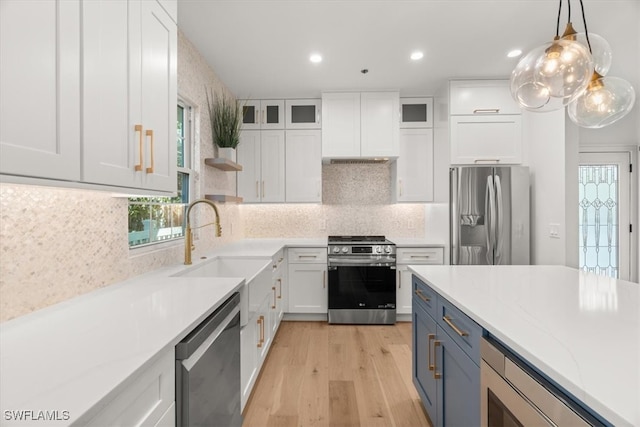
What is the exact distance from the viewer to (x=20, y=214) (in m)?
1.11

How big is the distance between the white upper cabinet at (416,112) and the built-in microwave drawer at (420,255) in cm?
146

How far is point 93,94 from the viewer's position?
1.07m

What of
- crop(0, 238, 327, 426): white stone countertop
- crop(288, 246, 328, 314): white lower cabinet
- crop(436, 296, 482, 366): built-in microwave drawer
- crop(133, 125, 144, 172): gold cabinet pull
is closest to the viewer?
crop(0, 238, 327, 426): white stone countertop

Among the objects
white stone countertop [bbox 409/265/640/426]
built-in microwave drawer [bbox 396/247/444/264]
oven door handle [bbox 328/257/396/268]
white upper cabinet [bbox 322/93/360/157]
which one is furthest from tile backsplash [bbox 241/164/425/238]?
white stone countertop [bbox 409/265/640/426]

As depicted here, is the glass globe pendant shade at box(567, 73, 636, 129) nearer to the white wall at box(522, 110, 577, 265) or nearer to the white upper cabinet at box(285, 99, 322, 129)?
the white wall at box(522, 110, 577, 265)

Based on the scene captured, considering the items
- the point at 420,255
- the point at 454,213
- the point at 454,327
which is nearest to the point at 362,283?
the point at 420,255

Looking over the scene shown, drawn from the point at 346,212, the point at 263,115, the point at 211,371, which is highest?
the point at 263,115

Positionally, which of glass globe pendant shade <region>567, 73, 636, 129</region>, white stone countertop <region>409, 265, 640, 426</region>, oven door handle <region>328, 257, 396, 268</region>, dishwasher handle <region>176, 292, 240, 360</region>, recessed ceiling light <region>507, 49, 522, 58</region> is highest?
recessed ceiling light <region>507, 49, 522, 58</region>

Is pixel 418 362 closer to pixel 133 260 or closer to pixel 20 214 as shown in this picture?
pixel 133 260

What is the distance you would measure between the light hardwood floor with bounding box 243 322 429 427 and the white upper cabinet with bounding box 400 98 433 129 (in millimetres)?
2365

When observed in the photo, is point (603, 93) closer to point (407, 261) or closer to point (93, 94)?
point (93, 94)

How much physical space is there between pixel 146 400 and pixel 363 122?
336 cm

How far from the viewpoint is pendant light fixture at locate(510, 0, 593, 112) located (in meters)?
1.28

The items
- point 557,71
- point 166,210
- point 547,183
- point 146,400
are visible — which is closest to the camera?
point 146,400
